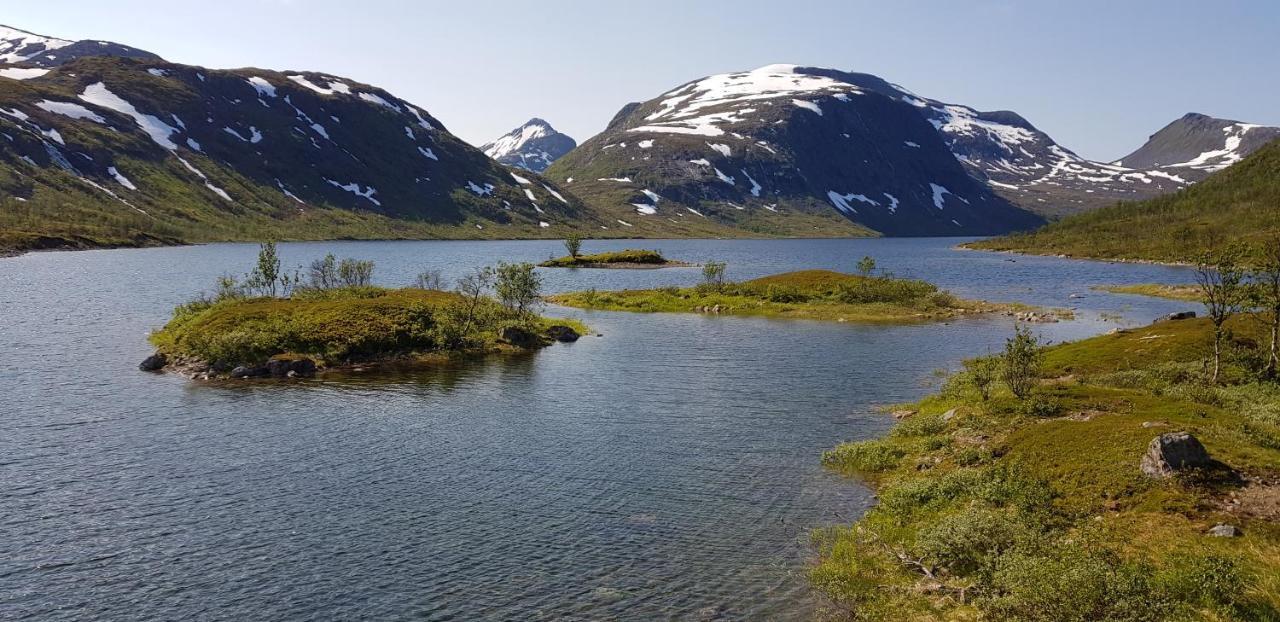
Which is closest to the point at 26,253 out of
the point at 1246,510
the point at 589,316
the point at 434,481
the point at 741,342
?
the point at 589,316

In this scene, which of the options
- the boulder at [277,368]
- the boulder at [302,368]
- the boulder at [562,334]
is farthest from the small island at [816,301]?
the boulder at [277,368]

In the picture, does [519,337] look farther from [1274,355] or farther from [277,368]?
[1274,355]

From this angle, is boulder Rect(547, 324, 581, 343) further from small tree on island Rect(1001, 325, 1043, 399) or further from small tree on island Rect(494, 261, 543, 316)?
small tree on island Rect(1001, 325, 1043, 399)

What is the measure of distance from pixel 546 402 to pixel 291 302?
45.9m

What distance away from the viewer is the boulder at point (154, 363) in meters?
66.0

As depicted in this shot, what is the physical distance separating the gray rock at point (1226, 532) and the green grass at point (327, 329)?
221 ft

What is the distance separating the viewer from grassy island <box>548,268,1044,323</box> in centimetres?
11968

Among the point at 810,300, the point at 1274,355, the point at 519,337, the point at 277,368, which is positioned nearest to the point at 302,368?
the point at 277,368

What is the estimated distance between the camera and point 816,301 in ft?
430

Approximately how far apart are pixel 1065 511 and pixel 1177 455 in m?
5.36

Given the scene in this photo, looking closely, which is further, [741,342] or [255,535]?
[741,342]

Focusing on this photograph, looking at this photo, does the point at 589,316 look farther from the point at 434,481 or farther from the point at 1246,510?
the point at 1246,510

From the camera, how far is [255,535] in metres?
31.7

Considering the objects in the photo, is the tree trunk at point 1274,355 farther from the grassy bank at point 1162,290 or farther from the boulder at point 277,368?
the grassy bank at point 1162,290
